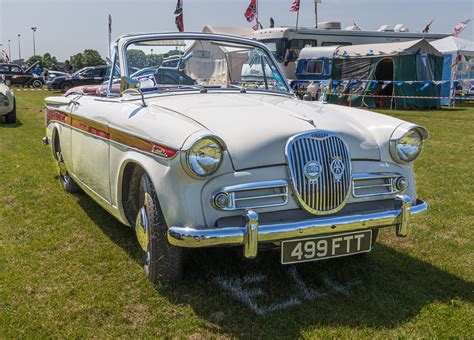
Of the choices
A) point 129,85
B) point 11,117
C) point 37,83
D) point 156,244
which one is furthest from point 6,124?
point 37,83

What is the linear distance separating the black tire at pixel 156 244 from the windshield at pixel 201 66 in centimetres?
126

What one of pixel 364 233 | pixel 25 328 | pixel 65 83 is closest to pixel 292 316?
pixel 364 233

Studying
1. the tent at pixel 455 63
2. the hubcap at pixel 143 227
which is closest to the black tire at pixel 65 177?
the hubcap at pixel 143 227

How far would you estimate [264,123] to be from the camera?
2.91 metres

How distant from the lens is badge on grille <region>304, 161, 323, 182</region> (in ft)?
9.02

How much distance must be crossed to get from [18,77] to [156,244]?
30.2m

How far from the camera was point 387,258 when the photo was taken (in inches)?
144

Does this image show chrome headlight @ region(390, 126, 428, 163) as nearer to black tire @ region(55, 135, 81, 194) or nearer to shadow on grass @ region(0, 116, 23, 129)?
black tire @ region(55, 135, 81, 194)

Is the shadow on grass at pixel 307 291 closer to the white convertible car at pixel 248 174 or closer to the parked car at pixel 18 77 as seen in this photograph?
the white convertible car at pixel 248 174

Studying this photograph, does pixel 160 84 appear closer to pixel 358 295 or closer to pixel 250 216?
pixel 250 216

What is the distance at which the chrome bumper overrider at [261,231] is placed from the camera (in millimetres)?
2531

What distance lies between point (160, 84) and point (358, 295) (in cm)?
223

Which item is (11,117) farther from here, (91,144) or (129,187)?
(129,187)

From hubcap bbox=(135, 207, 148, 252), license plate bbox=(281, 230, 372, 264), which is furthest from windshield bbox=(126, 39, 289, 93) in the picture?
license plate bbox=(281, 230, 372, 264)
